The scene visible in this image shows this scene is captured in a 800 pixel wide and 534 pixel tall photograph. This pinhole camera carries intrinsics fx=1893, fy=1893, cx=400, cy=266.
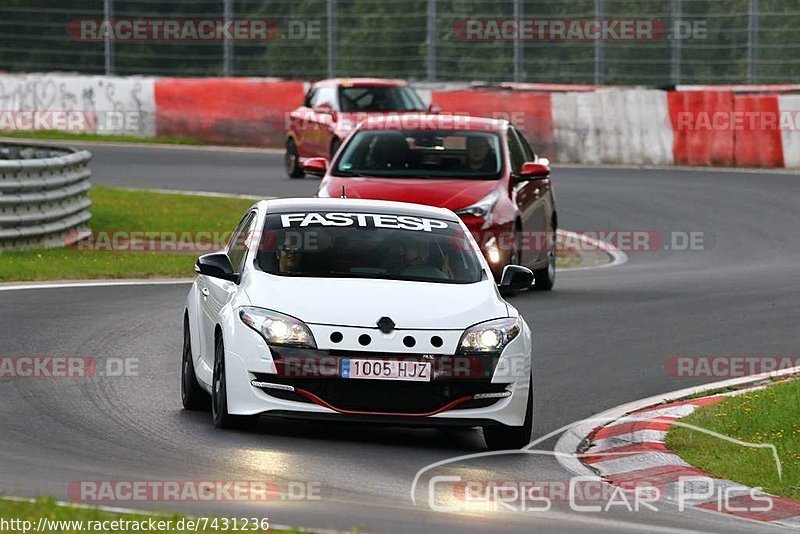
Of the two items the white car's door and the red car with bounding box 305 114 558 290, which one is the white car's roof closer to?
the white car's door

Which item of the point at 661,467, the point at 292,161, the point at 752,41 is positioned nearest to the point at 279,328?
the point at 661,467

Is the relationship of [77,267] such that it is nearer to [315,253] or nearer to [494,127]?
[494,127]

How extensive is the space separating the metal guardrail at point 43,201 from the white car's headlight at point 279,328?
10.1 m

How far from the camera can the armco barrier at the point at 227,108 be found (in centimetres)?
3591

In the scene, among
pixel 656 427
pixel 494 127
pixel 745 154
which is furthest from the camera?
pixel 745 154

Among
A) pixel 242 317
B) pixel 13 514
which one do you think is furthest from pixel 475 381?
pixel 13 514

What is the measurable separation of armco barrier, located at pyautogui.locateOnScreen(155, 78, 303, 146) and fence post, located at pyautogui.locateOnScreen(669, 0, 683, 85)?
6963 mm

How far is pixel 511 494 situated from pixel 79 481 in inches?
78.1

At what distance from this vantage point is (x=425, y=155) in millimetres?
17812

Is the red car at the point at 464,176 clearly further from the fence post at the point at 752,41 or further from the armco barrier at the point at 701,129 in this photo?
the fence post at the point at 752,41

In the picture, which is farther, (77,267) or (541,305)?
(77,267)

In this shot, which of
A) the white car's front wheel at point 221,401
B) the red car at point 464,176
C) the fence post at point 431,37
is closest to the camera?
the white car's front wheel at point 221,401

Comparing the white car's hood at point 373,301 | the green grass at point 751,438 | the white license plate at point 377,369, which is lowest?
the green grass at point 751,438

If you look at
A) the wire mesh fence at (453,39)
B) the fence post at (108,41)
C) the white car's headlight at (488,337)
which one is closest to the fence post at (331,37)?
the wire mesh fence at (453,39)
